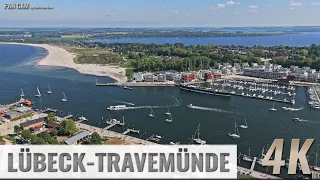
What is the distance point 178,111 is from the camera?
4025cm

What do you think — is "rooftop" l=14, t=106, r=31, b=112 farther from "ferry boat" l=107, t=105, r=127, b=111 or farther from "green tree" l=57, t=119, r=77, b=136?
"green tree" l=57, t=119, r=77, b=136

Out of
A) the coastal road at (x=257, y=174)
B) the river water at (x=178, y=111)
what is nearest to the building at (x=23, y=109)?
the river water at (x=178, y=111)

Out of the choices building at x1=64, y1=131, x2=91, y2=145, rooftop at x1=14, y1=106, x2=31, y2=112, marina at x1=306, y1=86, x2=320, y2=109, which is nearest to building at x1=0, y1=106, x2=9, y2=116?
rooftop at x1=14, y1=106, x2=31, y2=112

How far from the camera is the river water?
3180 centimetres

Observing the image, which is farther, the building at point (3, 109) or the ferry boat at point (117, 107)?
the ferry boat at point (117, 107)

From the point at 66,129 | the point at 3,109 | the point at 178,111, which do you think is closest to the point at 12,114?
the point at 3,109

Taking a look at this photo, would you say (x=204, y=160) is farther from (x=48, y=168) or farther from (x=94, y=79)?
(x=94, y=79)

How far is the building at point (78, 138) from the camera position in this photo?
→ 27.9 m

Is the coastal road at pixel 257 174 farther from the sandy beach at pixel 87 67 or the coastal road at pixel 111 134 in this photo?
the sandy beach at pixel 87 67

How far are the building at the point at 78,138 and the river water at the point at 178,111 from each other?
180 inches

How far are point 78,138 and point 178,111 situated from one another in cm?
1567

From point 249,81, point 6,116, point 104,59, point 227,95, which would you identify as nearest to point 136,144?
point 6,116

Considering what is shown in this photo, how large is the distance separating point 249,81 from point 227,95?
1239 cm

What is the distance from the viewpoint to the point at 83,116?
38031 mm
